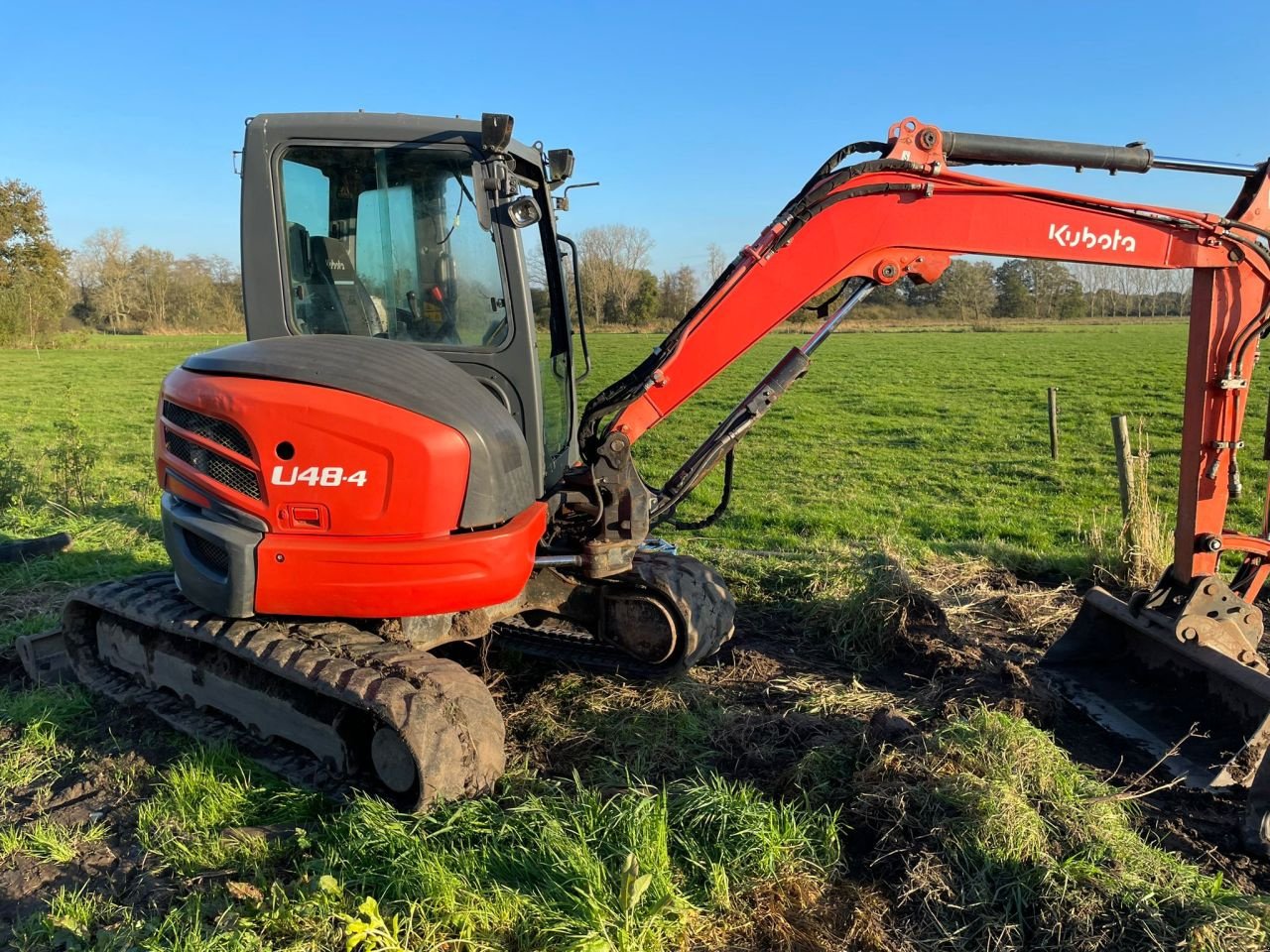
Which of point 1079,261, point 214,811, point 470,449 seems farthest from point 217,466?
point 1079,261

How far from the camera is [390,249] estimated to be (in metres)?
3.96

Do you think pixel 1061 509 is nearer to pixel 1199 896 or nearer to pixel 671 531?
pixel 671 531

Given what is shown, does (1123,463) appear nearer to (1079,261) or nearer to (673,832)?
(1079,261)

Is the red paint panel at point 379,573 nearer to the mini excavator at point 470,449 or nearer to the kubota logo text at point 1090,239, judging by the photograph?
the mini excavator at point 470,449

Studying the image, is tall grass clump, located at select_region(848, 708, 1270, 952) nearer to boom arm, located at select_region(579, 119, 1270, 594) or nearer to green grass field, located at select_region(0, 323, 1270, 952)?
green grass field, located at select_region(0, 323, 1270, 952)

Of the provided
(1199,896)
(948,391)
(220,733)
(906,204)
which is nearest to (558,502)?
(220,733)

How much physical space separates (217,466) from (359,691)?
1.13 meters

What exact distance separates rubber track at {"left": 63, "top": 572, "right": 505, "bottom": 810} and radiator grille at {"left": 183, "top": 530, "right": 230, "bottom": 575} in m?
0.33

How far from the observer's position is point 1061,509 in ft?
34.4

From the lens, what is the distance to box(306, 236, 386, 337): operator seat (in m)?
4.00

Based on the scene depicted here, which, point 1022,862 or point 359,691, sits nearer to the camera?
point 1022,862

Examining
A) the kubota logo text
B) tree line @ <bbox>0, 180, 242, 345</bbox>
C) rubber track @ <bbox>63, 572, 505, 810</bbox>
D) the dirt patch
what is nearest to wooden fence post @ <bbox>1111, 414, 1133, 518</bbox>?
the kubota logo text

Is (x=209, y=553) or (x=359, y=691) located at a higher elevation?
(x=209, y=553)

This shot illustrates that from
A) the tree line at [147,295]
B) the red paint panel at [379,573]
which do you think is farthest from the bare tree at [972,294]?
the red paint panel at [379,573]
